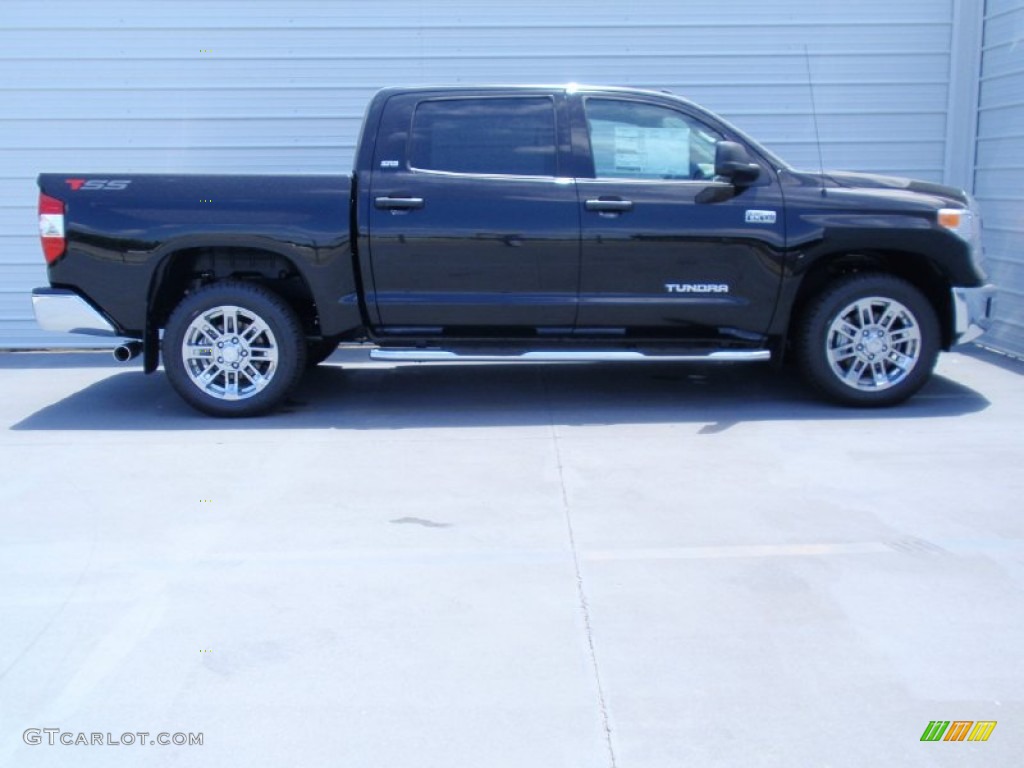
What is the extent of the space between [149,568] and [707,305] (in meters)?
3.79

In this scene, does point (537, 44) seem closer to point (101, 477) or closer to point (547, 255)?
point (547, 255)

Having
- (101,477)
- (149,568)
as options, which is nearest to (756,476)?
(149,568)

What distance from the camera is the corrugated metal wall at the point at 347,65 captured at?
9.59 metres

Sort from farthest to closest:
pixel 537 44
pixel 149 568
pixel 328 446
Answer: pixel 537 44
pixel 328 446
pixel 149 568

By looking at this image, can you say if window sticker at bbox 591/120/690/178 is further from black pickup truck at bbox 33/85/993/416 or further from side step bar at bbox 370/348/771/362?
side step bar at bbox 370/348/771/362

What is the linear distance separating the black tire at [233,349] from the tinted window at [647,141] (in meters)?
2.21

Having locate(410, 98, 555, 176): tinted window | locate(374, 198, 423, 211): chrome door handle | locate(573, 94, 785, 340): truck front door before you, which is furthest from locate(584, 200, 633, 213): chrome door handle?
locate(374, 198, 423, 211): chrome door handle

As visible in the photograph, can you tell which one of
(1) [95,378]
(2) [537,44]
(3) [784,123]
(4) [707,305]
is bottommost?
(1) [95,378]

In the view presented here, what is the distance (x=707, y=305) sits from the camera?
23.6 ft

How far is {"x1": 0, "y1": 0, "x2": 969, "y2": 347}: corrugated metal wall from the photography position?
9.59 m

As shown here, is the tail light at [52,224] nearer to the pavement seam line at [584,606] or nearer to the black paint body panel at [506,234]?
the black paint body panel at [506,234]

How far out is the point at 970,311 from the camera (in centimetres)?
722

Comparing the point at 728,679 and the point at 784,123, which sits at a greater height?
the point at 784,123

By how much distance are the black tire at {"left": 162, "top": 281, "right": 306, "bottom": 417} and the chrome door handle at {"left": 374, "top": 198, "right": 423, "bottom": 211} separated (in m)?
0.90
